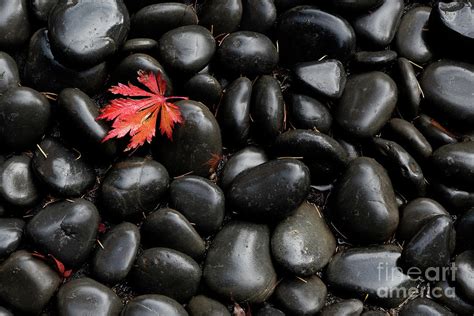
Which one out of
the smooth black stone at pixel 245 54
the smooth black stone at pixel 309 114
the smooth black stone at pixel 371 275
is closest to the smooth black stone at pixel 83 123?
the smooth black stone at pixel 245 54

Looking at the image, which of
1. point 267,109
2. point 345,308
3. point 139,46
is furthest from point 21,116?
point 345,308

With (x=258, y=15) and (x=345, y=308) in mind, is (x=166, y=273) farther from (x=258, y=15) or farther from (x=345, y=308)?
(x=258, y=15)

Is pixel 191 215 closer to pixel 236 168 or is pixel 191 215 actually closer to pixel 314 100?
pixel 236 168

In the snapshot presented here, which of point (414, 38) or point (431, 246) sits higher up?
point (414, 38)

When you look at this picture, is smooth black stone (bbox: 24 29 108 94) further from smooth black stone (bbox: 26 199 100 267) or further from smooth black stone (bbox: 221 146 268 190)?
smooth black stone (bbox: 221 146 268 190)

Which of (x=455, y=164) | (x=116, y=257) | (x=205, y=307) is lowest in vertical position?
(x=205, y=307)
